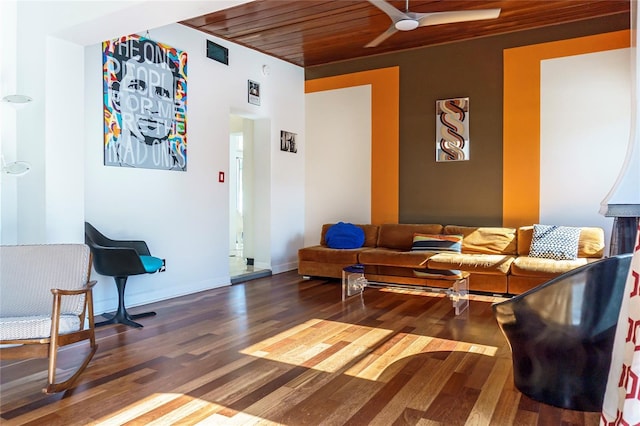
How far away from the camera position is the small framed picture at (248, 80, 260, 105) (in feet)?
19.9

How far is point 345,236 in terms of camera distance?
604 cm

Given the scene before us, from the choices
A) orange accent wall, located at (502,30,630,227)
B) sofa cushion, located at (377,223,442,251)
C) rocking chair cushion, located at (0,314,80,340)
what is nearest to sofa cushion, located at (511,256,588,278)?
orange accent wall, located at (502,30,630,227)

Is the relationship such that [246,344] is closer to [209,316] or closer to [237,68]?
[209,316]

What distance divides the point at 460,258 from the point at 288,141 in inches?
122

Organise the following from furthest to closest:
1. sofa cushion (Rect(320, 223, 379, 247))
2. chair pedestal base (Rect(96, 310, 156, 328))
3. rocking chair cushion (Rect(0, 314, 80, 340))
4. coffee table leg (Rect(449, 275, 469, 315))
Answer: sofa cushion (Rect(320, 223, 379, 247))
coffee table leg (Rect(449, 275, 469, 315))
chair pedestal base (Rect(96, 310, 156, 328))
rocking chair cushion (Rect(0, 314, 80, 340))

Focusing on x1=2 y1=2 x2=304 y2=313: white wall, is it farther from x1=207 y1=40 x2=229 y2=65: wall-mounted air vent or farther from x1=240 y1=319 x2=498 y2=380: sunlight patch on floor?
x1=240 y1=319 x2=498 y2=380: sunlight patch on floor

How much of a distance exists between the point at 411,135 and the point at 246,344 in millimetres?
3947

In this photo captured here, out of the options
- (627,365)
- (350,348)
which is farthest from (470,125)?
(627,365)

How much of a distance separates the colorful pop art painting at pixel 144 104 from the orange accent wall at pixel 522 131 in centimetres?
386

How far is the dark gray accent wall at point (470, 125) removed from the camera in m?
5.71

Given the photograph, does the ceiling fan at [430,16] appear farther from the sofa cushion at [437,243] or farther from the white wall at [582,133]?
the sofa cushion at [437,243]

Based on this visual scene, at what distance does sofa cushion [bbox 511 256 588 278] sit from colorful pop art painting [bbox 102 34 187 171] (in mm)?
3732

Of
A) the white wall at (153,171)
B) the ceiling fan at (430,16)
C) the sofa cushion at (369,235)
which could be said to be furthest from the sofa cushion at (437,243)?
the ceiling fan at (430,16)

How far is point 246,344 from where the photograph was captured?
3.39 m
